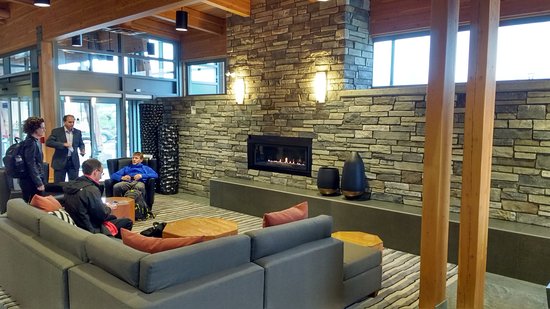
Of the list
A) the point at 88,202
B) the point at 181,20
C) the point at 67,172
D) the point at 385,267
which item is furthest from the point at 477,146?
the point at 67,172

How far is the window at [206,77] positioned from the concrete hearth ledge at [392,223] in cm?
264

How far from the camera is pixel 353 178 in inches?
205

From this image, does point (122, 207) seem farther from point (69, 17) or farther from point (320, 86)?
point (69, 17)

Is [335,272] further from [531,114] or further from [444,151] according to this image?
[531,114]

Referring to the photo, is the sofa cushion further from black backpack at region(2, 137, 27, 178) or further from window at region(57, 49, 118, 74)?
window at region(57, 49, 118, 74)

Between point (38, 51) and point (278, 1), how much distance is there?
444cm

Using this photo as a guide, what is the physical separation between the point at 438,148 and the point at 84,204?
9.52 feet

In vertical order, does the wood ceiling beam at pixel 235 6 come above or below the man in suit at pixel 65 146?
above

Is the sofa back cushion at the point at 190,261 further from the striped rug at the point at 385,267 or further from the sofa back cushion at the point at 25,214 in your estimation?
the sofa back cushion at the point at 25,214

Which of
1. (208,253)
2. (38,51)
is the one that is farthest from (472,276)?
(38,51)

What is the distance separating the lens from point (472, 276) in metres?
3.05

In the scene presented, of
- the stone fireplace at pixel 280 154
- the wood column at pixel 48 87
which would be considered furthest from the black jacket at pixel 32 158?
the stone fireplace at pixel 280 154

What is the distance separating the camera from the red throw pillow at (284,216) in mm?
3104

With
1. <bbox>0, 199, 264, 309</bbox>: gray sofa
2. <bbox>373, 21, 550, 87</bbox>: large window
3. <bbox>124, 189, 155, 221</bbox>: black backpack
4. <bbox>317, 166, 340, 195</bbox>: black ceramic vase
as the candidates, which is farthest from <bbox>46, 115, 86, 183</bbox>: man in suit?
<bbox>373, 21, 550, 87</bbox>: large window
